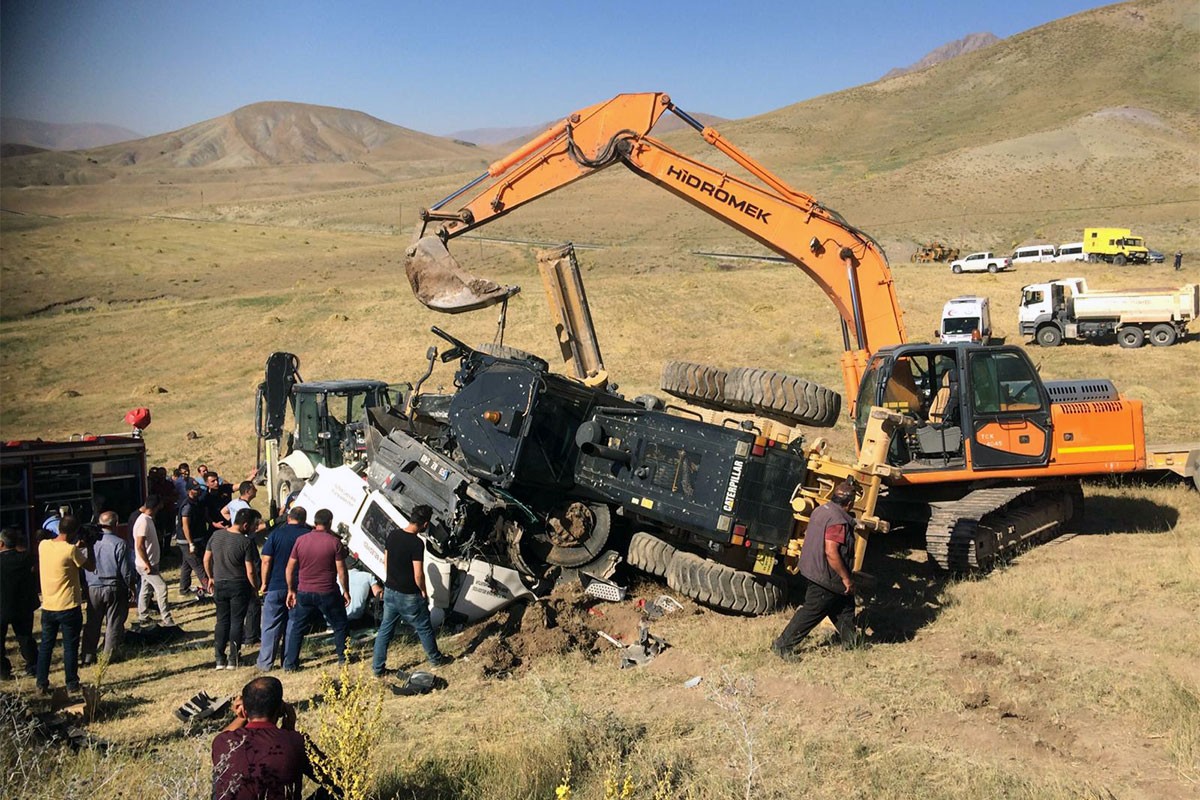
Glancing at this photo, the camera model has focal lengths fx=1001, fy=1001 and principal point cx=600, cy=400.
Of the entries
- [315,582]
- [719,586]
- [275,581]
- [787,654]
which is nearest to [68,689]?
[275,581]

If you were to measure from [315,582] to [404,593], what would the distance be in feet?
2.64

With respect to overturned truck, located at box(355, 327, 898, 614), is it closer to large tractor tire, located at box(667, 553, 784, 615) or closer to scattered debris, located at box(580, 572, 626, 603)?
large tractor tire, located at box(667, 553, 784, 615)

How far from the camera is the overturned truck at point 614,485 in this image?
9781 mm

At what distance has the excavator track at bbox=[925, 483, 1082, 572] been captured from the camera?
1095cm

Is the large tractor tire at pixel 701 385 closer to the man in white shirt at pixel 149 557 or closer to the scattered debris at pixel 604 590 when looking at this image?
the scattered debris at pixel 604 590

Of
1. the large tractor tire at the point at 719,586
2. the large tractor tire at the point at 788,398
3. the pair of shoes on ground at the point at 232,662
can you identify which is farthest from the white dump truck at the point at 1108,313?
the pair of shoes on ground at the point at 232,662

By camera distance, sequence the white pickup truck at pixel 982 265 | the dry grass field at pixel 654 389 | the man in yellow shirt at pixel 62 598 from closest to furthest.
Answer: the dry grass field at pixel 654 389 < the man in yellow shirt at pixel 62 598 < the white pickup truck at pixel 982 265

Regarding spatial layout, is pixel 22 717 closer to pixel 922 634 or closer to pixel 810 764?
pixel 810 764

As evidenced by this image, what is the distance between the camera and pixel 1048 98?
108250 mm

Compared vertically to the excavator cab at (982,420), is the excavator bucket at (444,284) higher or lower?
higher

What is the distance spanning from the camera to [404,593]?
8.77 metres

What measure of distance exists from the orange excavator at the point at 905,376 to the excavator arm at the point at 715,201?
0.06 feet

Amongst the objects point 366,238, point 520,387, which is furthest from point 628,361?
point 366,238

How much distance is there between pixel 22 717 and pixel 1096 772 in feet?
23.3
